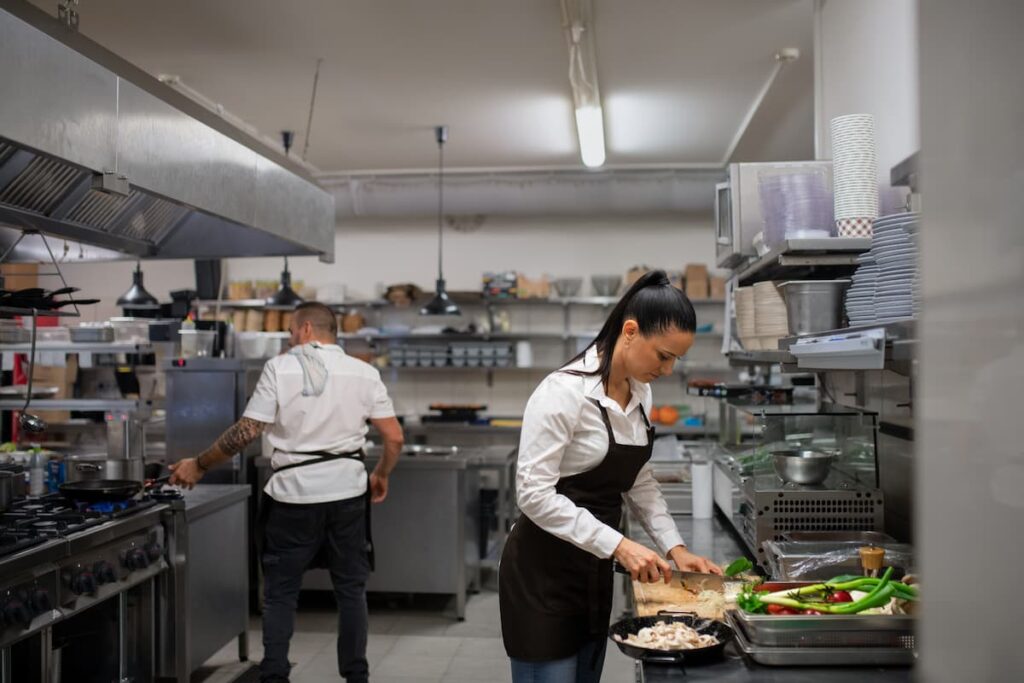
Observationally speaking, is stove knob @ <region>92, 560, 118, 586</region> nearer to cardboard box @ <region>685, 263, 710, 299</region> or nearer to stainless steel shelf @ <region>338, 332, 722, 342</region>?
stainless steel shelf @ <region>338, 332, 722, 342</region>

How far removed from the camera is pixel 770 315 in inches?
114

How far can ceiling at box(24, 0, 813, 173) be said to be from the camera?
14.8ft

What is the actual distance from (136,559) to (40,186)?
144 cm

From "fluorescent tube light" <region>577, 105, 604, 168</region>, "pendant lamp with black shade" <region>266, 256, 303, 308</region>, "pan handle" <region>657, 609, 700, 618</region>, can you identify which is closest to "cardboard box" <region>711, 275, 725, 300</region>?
"fluorescent tube light" <region>577, 105, 604, 168</region>

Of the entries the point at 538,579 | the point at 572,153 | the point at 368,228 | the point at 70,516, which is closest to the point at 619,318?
the point at 538,579

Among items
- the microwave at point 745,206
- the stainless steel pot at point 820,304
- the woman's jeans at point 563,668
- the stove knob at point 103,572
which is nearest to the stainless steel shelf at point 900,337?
the stainless steel pot at point 820,304

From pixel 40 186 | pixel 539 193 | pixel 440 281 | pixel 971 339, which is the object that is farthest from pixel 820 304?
pixel 539 193

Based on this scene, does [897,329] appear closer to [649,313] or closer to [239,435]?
[649,313]

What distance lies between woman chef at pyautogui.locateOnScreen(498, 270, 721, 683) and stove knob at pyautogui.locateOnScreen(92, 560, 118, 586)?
5.16 ft

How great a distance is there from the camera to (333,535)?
3.80 m

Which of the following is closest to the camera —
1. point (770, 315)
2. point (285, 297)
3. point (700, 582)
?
point (700, 582)

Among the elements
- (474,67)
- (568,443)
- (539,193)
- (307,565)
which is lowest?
(307,565)

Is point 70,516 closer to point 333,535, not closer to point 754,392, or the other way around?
point 333,535

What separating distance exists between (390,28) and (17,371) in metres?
3.73
